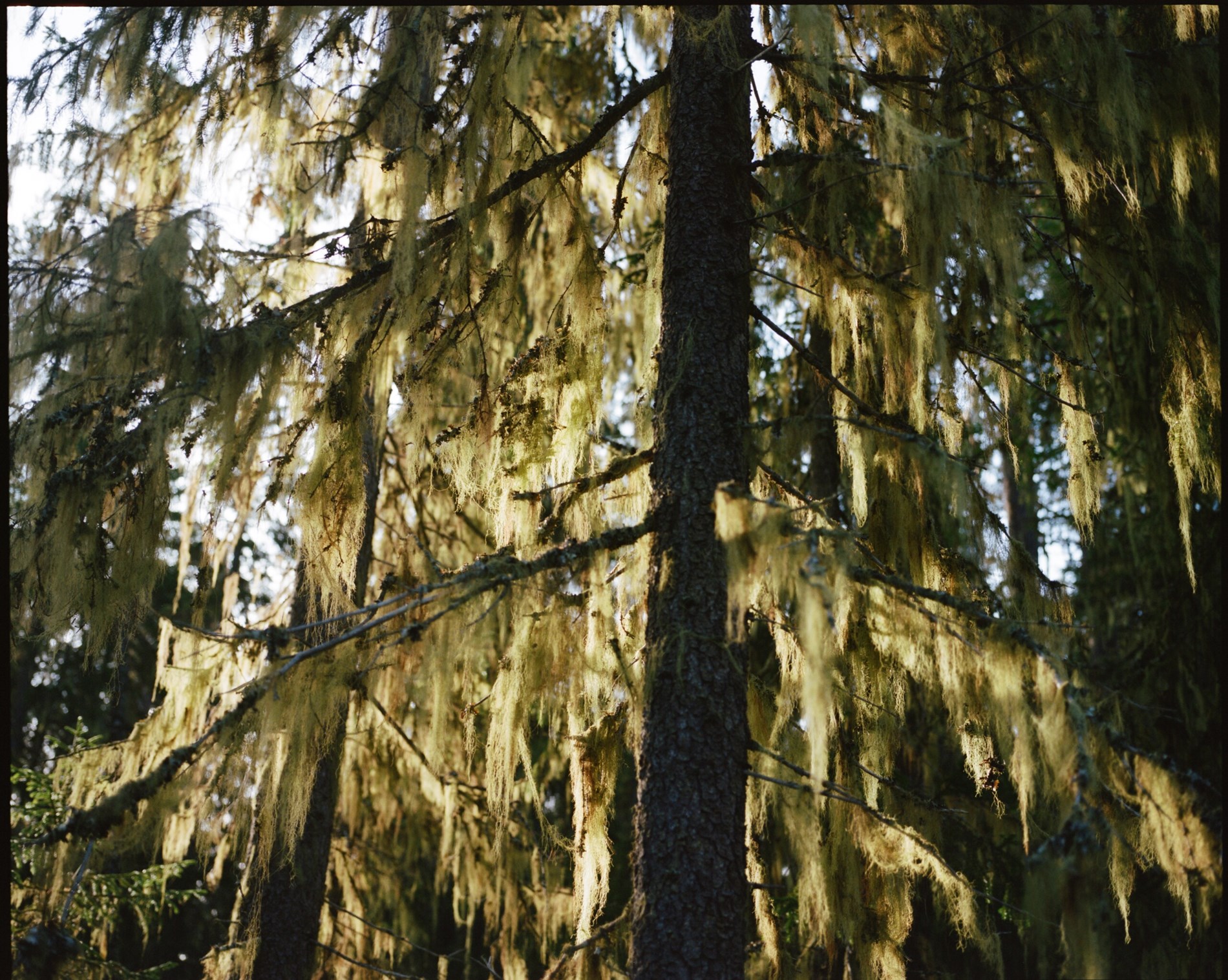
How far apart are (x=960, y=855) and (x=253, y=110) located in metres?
6.07

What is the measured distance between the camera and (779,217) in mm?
3834

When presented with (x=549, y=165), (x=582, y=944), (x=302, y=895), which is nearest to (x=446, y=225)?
(x=549, y=165)

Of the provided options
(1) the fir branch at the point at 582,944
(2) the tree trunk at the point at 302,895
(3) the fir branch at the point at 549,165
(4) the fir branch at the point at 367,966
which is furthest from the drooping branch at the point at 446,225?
(4) the fir branch at the point at 367,966

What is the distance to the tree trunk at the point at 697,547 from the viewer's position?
2.87m

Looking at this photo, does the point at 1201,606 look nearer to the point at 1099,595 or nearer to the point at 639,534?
the point at 1099,595

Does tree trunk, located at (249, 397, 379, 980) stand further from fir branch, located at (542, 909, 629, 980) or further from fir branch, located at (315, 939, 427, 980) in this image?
fir branch, located at (542, 909, 629, 980)

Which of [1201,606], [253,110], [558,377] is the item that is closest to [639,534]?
[558,377]

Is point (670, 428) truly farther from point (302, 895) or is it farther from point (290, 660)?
point (302, 895)

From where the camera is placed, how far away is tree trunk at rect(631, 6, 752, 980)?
113 inches

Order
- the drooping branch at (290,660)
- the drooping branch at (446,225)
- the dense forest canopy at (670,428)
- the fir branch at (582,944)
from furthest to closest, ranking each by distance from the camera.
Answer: the drooping branch at (446,225), the fir branch at (582,944), the dense forest canopy at (670,428), the drooping branch at (290,660)

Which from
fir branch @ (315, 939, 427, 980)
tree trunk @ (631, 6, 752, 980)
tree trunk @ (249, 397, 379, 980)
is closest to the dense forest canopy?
tree trunk @ (631, 6, 752, 980)

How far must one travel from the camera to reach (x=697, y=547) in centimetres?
316

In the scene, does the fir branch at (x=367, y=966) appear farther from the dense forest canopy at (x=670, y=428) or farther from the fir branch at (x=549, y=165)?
the fir branch at (x=549, y=165)

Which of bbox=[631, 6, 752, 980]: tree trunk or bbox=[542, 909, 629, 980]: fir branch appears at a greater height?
bbox=[631, 6, 752, 980]: tree trunk
